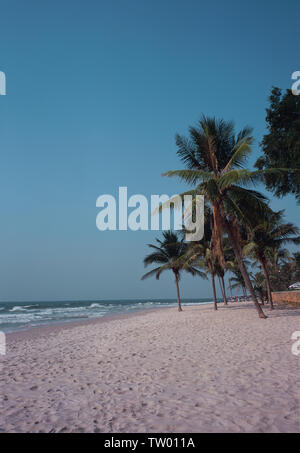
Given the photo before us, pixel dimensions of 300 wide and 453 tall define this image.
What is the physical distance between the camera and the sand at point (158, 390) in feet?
9.80

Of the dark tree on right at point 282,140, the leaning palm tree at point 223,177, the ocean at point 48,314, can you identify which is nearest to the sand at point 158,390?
the leaning palm tree at point 223,177

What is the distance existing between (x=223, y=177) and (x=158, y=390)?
25.8 ft

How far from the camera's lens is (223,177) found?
10.1m

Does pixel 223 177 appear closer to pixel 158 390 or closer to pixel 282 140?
pixel 282 140

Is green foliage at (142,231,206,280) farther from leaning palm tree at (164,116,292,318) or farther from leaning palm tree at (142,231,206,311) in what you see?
leaning palm tree at (164,116,292,318)

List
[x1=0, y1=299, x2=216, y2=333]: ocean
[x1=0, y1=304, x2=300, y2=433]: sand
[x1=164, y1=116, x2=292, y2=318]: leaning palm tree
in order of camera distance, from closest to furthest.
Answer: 1. [x1=0, y1=304, x2=300, y2=433]: sand
2. [x1=164, y1=116, x2=292, y2=318]: leaning palm tree
3. [x1=0, y1=299, x2=216, y2=333]: ocean

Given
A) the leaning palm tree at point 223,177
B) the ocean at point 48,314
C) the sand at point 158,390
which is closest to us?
the sand at point 158,390

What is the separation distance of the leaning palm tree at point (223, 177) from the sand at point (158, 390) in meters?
5.22

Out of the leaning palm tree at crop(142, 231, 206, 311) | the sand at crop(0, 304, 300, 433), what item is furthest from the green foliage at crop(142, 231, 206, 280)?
the sand at crop(0, 304, 300, 433)

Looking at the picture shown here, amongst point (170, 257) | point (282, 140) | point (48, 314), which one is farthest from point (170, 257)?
point (48, 314)

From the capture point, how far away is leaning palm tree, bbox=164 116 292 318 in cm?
1043

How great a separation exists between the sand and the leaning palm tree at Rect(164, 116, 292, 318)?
5.22 m

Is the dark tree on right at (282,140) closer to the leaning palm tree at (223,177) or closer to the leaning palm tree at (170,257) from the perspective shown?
the leaning palm tree at (223,177)
